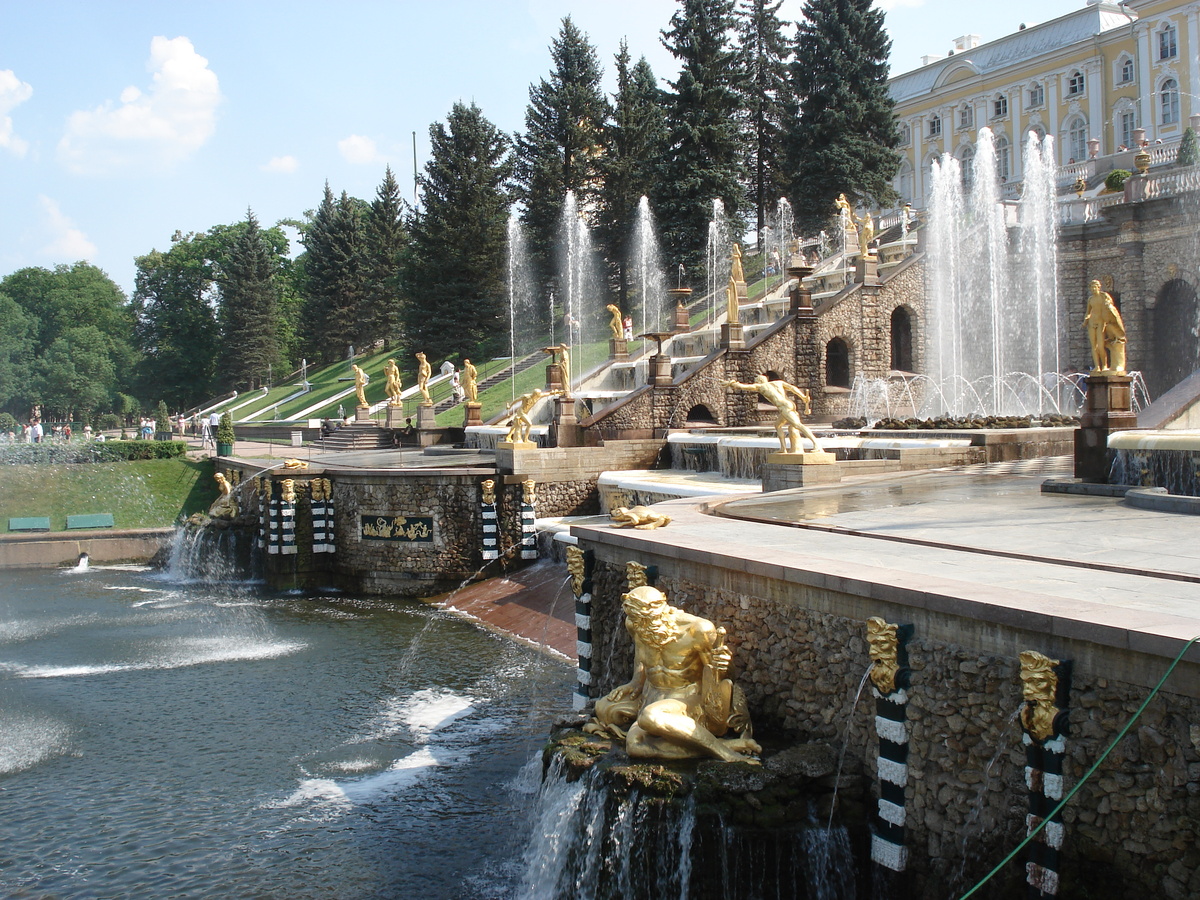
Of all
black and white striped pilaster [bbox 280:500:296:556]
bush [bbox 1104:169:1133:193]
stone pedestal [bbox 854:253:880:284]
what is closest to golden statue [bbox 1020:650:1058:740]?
black and white striped pilaster [bbox 280:500:296:556]

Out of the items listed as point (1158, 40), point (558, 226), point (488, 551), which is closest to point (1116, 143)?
point (1158, 40)

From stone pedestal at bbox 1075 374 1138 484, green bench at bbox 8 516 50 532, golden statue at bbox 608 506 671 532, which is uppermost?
stone pedestal at bbox 1075 374 1138 484

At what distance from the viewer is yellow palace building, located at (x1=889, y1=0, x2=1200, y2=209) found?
156 ft

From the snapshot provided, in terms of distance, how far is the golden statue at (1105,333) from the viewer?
45.4ft

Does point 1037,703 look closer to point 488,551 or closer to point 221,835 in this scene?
point 221,835

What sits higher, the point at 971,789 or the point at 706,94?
the point at 706,94

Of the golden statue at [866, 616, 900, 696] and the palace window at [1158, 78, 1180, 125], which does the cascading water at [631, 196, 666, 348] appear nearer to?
the palace window at [1158, 78, 1180, 125]

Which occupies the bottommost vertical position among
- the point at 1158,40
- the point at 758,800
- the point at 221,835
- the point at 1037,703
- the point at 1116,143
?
the point at 221,835

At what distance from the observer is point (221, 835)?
10.1m

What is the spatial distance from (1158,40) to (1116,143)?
4.90 m

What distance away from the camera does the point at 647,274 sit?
166 ft

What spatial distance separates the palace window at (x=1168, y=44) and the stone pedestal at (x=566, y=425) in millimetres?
38243

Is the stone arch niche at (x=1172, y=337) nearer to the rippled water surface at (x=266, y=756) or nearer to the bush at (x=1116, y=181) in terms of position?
the bush at (x=1116, y=181)

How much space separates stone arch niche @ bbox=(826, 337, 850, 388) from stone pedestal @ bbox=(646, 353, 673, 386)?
270 inches
